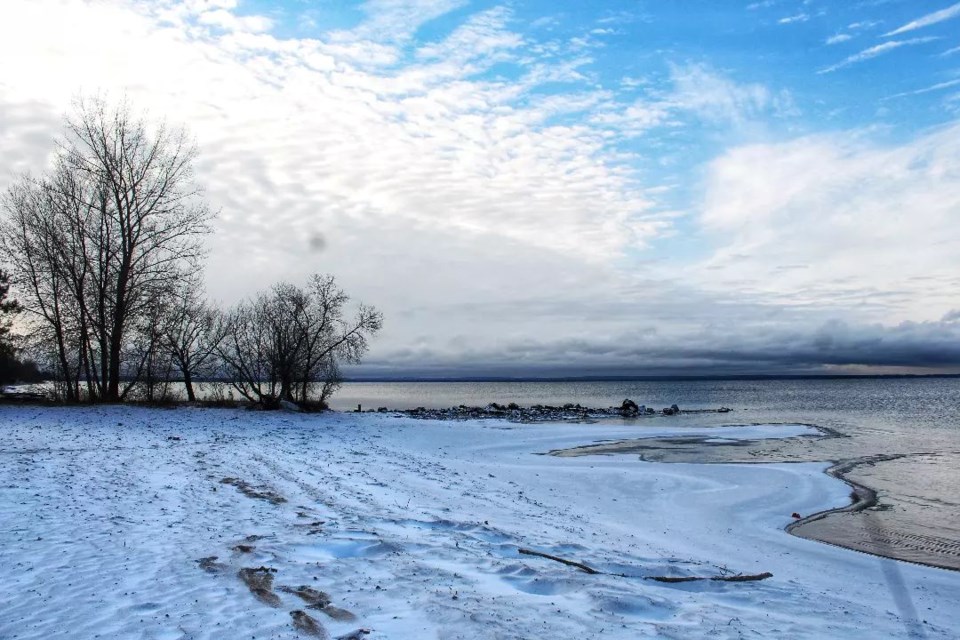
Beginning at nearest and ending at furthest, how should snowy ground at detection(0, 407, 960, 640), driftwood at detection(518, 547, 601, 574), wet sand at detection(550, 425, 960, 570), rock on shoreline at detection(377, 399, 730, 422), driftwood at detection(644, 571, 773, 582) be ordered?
snowy ground at detection(0, 407, 960, 640) → driftwood at detection(644, 571, 773, 582) → driftwood at detection(518, 547, 601, 574) → wet sand at detection(550, 425, 960, 570) → rock on shoreline at detection(377, 399, 730, 422)

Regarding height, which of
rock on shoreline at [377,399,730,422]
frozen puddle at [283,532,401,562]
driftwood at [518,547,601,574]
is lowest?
rock on shoreline at [377,399,730,422]

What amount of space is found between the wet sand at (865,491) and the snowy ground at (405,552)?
0.78 meters

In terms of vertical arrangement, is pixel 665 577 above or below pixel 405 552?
below

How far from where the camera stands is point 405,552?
816 centimetres

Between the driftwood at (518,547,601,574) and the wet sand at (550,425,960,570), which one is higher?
the driftwood at (518,547,601,574)

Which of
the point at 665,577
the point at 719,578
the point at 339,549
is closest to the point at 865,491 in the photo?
the point at 719,578

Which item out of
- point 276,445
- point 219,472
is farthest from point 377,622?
point 276,445

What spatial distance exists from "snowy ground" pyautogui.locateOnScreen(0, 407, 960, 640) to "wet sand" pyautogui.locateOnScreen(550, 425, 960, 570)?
778 mm

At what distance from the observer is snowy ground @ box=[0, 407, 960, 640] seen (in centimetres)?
594

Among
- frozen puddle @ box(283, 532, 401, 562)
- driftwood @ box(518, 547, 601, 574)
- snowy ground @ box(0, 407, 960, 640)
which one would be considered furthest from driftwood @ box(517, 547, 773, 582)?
frozen puddle @ box(283, 532, 401, 562)

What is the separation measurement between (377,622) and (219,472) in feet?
30.2

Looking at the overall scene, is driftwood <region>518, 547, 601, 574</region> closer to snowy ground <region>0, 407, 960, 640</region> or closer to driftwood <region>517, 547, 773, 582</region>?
driftwood <region>517, 547, 773, 582</region>

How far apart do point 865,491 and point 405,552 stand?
14638 millimetres

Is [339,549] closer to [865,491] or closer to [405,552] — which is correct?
[405,552]
